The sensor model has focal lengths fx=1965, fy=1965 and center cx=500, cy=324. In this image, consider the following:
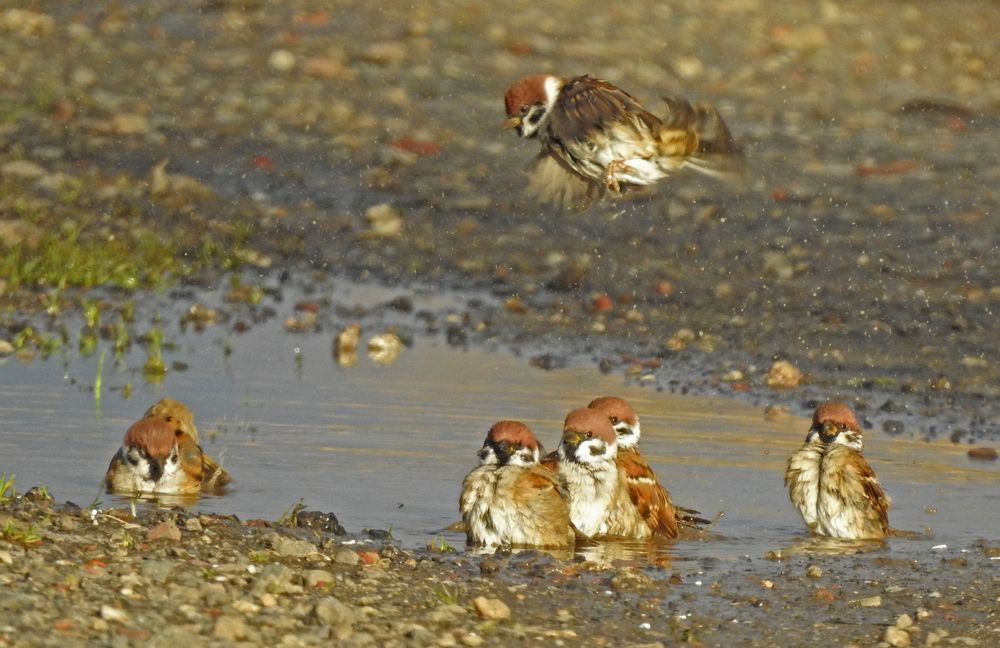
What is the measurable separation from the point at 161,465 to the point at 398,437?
54.6 inches

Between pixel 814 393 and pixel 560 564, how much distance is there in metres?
4.11

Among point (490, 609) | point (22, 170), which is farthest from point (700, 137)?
point (22, 170)

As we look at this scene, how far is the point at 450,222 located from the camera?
14.6m

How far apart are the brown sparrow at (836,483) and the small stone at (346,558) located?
8.06 ft

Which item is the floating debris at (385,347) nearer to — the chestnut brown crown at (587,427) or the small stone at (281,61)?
the chestnut brown crown at (587,427)

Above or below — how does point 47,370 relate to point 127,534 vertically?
above

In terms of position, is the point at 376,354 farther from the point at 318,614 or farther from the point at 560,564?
the point at 318,614

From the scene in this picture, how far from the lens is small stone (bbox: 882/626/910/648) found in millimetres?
6332

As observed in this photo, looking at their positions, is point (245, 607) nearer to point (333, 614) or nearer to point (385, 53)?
point (333, 614)

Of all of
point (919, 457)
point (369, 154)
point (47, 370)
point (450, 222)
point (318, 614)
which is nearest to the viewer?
point (318, 614)

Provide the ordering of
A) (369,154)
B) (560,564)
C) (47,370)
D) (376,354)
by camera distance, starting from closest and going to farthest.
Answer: (560,564) < (47,370) < (376,354) < (369,154)

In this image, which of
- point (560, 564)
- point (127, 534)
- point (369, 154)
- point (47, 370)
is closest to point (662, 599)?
point (560, 564)

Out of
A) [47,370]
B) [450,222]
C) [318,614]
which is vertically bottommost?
[318,614]

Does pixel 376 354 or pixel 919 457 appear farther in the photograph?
pixel 376 354
